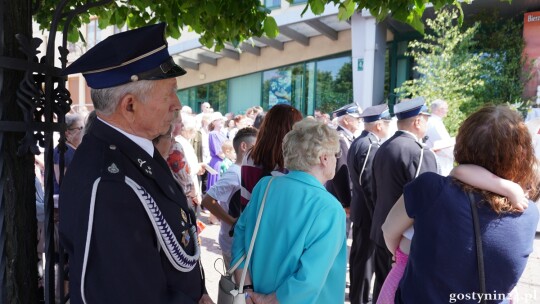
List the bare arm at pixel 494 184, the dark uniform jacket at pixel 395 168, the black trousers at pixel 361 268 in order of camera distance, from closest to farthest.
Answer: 1. the bare arm at pixel 494 184
2. the dark uniform jacket at pixel 395 168
3. the black trousers at pixel 361 268

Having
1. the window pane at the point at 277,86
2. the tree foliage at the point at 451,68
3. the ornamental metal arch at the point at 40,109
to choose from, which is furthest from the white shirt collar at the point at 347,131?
the window pane at the point at 277,86

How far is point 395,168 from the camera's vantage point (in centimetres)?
403

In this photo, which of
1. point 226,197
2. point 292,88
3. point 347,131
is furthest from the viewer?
point 292,88

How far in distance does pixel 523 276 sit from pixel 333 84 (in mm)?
14812

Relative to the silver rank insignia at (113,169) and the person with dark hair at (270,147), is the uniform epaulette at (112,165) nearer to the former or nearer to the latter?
the silver rank insignia at (113,169)

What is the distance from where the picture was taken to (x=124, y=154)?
1.55 metres

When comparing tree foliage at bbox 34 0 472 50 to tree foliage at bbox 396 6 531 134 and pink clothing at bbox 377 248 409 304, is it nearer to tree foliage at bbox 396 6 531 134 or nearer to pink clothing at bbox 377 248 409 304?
pink clothing at bbox 377 248 409 304

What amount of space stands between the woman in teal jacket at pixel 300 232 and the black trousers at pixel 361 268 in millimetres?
2263

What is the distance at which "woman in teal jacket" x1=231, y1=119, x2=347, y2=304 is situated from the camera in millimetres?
2289

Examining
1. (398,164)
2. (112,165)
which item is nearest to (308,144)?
(112,165)

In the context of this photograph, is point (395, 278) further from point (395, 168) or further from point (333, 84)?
point (333, 84)

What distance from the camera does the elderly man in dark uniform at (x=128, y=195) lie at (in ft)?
4.50

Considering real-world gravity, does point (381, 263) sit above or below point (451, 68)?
below

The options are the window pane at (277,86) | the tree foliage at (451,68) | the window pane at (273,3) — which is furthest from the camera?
the window pane at (277,86)
